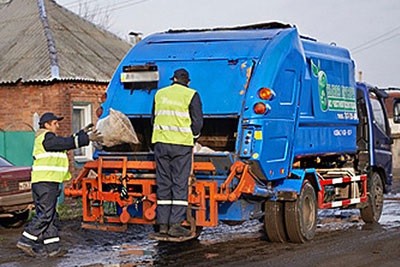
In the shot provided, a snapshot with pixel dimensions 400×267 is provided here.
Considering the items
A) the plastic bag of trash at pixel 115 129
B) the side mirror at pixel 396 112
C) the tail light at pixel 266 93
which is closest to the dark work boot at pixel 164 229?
the plastic bag of trash at pixel 115 129

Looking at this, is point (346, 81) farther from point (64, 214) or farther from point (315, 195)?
point (64, 214)

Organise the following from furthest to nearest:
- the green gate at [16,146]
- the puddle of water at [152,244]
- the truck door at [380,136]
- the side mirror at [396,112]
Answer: the green gate at [16,146]
the side mirror at [396,112]
the truck door at [380,136]
the puddle of water at [152,244]

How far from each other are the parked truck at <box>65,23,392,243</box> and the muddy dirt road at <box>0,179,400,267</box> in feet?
1.53

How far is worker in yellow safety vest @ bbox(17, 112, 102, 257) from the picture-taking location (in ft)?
32.3

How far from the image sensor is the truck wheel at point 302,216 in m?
10.5

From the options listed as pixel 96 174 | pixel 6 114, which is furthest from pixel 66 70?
pixel 96 174

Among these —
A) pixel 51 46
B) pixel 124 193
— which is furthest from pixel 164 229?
pixel 51 46

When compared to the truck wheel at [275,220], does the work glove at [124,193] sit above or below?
above

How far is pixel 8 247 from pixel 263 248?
3.60 meters

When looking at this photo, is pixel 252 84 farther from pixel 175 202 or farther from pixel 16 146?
pixel 16 146

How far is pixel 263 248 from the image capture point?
34.3ft

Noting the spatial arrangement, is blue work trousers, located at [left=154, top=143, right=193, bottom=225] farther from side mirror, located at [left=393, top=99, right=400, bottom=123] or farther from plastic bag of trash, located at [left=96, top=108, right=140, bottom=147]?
side mirror, located at [left=393, top=99, right=400, bottom=123]

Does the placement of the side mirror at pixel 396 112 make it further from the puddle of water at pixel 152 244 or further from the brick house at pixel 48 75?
the brick house at pixel 48 75

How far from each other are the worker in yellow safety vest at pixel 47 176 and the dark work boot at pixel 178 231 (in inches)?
61.0
